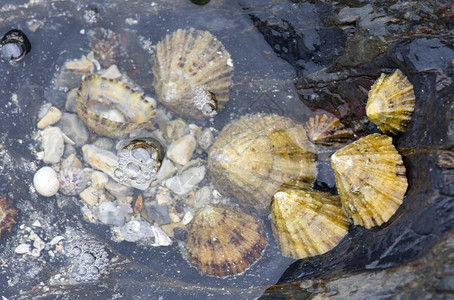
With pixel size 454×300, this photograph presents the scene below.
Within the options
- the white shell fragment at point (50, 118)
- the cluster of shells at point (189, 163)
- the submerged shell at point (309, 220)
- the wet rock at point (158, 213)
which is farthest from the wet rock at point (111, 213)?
the submerged shell at point (309, 220)

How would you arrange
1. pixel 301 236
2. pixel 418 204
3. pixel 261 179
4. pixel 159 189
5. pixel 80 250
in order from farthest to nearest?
1. pixel 159 189
2. pixel 80 250
3. pixel 261 179
4. pixel 301 236
5. pixel 418 204

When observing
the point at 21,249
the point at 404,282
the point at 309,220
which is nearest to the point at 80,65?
the point at 21,249

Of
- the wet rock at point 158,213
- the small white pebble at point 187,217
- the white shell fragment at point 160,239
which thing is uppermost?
the wet rock at point 158,213

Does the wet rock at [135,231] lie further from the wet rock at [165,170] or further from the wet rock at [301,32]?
the wet rock at [301,32]

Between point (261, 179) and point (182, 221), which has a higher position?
point (261, 179)

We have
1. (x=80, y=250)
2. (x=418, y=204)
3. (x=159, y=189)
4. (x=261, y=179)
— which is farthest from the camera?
(x=159, y=189)

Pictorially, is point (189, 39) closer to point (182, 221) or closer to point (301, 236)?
point (182, 221)

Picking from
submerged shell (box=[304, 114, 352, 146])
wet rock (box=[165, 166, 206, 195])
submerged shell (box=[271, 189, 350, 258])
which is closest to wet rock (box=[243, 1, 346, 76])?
submerged shell (box=[304, 114, 352, 146])

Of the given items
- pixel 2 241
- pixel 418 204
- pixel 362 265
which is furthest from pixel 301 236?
pixel 2 241
